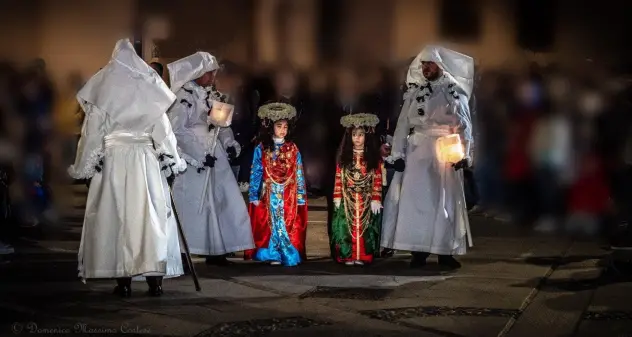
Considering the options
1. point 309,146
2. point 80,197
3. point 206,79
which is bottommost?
point 80,197

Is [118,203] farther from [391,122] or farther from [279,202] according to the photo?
[391,122]

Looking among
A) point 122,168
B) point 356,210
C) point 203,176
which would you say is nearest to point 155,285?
point 122,168

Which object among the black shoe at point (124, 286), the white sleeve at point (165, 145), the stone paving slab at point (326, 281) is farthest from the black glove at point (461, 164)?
the black shoe at point (124, 286)

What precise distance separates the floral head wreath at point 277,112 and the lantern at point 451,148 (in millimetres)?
1645

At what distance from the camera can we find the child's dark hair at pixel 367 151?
1169 cm

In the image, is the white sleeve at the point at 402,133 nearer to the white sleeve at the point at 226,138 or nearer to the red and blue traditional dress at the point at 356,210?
the red and blue traditional dress at the point at 356,210

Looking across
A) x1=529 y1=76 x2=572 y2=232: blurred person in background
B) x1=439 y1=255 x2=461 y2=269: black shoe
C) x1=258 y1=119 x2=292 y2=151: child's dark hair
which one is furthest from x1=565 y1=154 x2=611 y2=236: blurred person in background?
x1=258 y1=119 x2=292 y2=151: child's dark hair

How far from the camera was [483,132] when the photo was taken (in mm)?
17906

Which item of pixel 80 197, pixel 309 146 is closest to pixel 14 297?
pixel 309 146

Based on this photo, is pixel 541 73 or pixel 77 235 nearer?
pixel 77 235

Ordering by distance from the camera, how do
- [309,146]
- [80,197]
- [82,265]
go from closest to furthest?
[82,265]
[309,146]
[80,197]

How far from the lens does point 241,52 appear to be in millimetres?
16484

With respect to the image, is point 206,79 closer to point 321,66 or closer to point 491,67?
point 321,66

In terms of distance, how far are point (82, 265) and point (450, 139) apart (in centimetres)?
421
